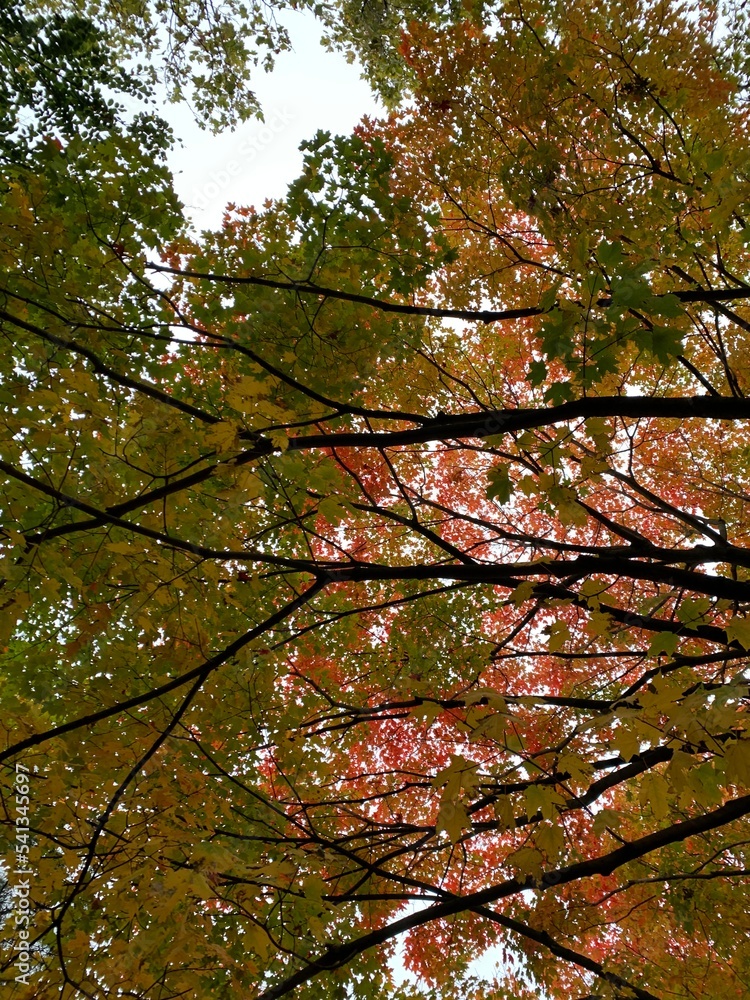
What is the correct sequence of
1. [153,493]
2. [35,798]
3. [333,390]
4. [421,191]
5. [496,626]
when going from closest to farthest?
[153,493] → [35,798] → [333,390] → [421,191] → [496,626]

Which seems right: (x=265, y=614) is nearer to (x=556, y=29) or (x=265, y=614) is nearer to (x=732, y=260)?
(x=556, y=29)

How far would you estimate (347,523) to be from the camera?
250 inches

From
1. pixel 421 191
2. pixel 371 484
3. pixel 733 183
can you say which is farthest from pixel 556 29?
pixel 371 484

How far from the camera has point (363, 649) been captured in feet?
22.1

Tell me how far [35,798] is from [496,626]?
7.22 m

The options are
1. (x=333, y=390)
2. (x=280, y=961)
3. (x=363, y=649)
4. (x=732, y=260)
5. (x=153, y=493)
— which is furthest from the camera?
(x=363, y=649)
